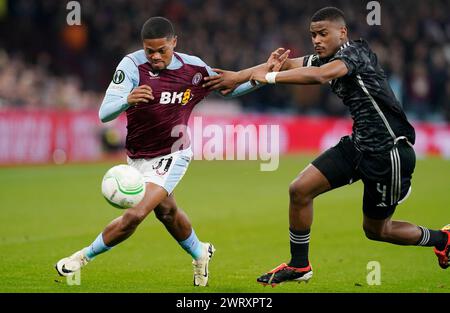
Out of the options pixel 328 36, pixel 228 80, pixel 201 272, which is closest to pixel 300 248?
pixel 201 272

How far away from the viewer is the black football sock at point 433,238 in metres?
8.78

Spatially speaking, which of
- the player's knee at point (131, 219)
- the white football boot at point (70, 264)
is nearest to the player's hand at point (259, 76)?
the player's knee at point (131, 219)

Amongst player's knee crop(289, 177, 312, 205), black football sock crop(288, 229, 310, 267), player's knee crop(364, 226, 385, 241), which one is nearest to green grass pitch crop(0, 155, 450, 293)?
black football sock crop(288, 229, 310, 267)

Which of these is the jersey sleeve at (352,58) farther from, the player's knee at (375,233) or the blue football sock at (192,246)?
the blue football sock at (192,246)

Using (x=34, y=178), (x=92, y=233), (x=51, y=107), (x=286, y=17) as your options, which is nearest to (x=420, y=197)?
(x=92, y=233)

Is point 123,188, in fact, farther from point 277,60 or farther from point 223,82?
point 277,60

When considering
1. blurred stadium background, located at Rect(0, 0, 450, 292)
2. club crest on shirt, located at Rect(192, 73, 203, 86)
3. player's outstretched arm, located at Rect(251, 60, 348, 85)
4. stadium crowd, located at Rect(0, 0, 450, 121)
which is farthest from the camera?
stadium crowd, located at Rect(0, 0, 450, 121)

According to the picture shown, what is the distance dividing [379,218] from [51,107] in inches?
611

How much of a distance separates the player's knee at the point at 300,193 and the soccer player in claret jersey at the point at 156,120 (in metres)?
Result: 1.10

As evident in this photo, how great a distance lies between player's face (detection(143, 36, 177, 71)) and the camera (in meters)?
8.10

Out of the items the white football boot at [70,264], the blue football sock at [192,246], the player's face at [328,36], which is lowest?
the white football boot at [70,264]

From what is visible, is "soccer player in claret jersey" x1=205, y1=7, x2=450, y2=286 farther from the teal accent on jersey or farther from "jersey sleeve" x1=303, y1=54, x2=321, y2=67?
the teal accent on jersey

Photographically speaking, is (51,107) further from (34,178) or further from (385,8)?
(385,8)

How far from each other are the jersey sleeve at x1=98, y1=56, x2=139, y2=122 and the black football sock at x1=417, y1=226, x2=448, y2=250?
3.26 metres
